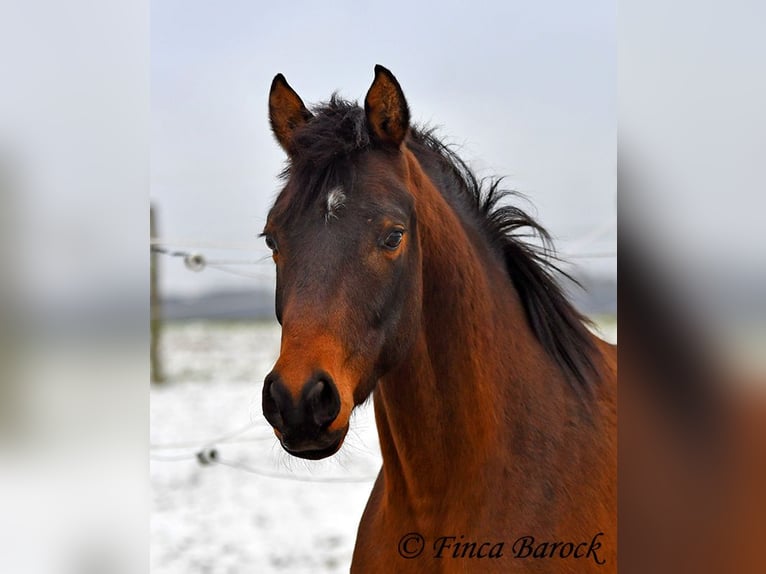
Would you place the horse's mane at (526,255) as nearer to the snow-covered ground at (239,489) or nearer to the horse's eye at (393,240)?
the horse's eye at (393,240)

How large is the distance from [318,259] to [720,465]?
60 cm

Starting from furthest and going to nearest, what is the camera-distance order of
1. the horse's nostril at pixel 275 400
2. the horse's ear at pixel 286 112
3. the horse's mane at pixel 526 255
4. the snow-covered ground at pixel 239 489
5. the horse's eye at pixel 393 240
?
the snow-covered ground at pixel 239 489 < the horse's mane at pixel 526 255 < the horse's ear at pixel 286 112 < the horse's eye at pixel 393 240 < the horse's nostril at pixel 275 400

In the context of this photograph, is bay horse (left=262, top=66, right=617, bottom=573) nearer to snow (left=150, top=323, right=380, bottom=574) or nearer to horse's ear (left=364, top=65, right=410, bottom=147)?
horse's ear (left=364, top=65, right=410, bottom=147)

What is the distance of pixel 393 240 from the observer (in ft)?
3.10

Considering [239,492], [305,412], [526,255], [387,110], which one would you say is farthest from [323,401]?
[239,492]

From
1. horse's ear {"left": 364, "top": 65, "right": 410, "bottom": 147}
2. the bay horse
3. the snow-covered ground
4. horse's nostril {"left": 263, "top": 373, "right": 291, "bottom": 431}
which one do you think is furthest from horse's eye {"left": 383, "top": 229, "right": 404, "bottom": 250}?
the snow-covered ground

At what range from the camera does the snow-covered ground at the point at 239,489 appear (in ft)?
7.89

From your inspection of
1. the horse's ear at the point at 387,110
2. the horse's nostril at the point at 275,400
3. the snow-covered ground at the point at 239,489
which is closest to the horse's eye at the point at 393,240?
the horse's ear at the point at 387,110

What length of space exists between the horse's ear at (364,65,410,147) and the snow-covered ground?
1.07 meters

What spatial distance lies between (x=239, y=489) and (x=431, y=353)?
7.27ft

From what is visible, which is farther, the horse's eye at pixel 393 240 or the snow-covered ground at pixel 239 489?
the snow-covered ground at pixel 239 489

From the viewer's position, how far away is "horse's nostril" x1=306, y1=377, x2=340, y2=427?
2.62 feet

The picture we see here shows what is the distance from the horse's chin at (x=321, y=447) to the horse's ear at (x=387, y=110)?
0.47m

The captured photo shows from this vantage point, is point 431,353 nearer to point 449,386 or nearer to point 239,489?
point 449,386
